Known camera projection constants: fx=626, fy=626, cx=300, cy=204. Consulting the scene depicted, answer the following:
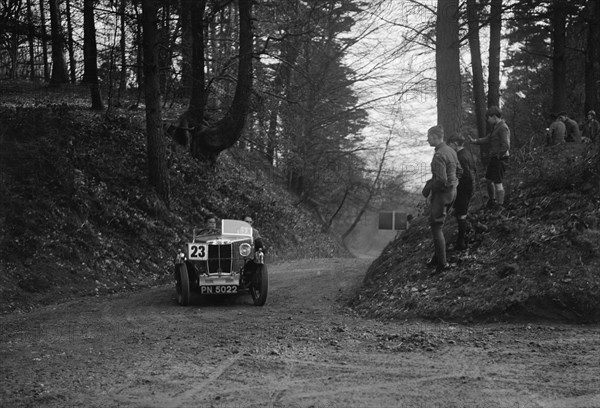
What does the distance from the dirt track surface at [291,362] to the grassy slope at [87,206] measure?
3.68 meters

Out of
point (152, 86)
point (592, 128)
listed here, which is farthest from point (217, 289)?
point (592, 128)

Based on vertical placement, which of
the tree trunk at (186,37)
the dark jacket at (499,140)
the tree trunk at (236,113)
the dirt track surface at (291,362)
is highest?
the tree trunk at (186,37)

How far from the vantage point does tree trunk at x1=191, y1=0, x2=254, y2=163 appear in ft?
70.0

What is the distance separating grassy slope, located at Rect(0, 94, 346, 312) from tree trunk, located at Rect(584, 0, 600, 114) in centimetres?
1256

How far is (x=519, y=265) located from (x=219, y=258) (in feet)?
17.9

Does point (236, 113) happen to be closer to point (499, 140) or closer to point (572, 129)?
point (572, 129)

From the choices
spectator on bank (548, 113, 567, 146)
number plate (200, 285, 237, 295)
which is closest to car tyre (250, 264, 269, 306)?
number plate (200, 285, 237, 295)

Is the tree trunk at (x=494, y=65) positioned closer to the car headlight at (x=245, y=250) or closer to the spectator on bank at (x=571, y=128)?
the spectator on bank at (x=571, y=128)

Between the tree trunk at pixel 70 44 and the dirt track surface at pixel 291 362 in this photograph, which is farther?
the tree trunk at pixel 70 44

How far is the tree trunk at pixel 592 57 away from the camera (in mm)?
18316

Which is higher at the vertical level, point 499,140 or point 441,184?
point 499,140

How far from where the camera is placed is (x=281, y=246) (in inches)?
957

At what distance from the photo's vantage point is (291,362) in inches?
258

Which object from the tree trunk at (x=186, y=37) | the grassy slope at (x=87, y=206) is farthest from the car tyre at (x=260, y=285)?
the tree trunk at (x=186, y=37)
